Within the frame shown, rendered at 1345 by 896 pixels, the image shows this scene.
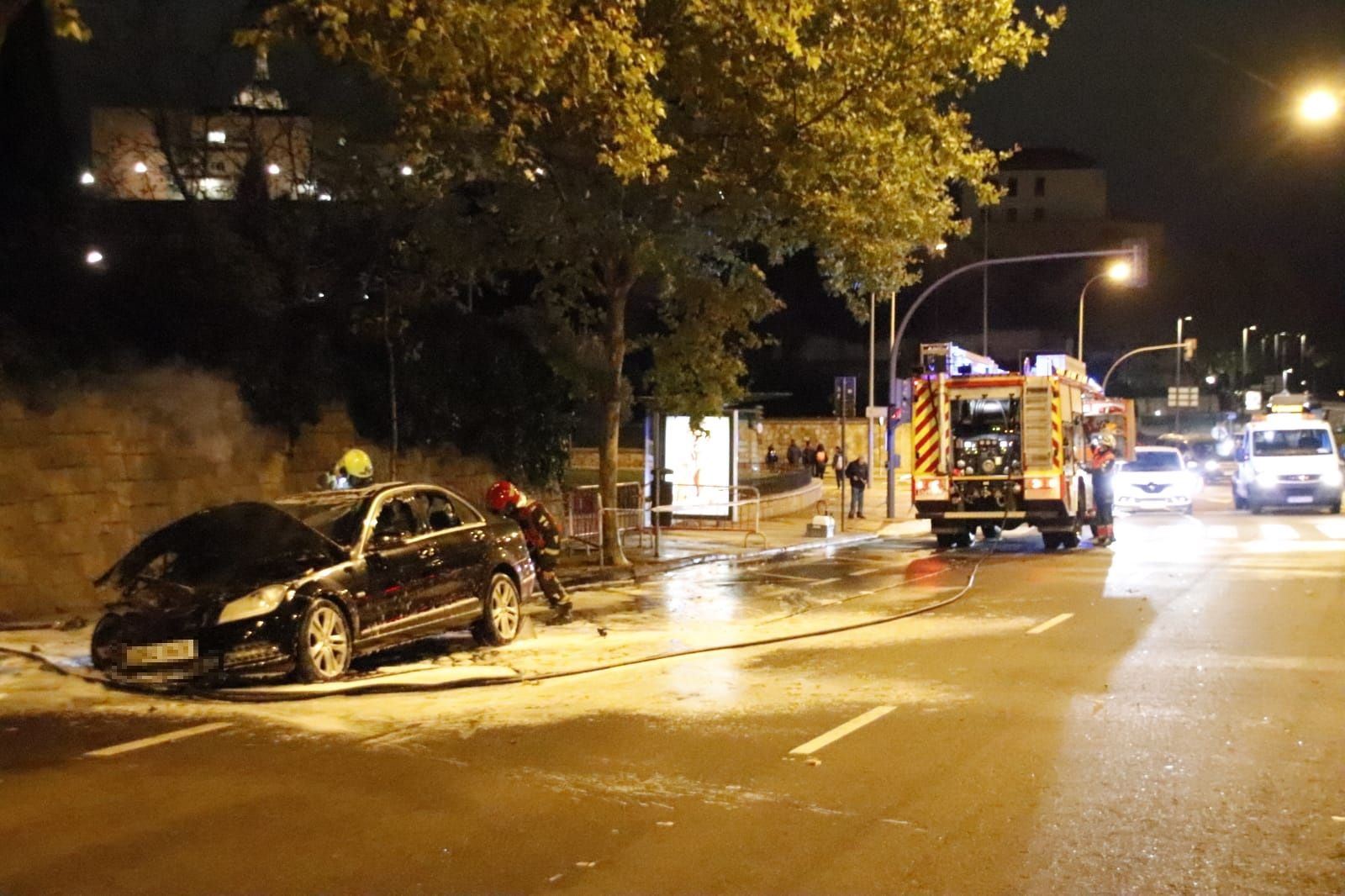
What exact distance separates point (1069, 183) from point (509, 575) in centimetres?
8872

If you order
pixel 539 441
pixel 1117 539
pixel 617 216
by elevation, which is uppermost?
pixel 617 216

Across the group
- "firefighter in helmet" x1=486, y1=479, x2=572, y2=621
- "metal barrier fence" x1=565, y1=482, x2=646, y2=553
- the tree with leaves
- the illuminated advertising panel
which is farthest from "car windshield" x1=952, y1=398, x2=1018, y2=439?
"firefighter in helmet" x1=486, y1=479, x2=572, y2=621

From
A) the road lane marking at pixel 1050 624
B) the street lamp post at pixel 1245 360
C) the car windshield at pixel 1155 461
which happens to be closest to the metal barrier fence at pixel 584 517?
the road lane marking at pixel 1050 624

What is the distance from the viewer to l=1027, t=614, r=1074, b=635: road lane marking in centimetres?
1276

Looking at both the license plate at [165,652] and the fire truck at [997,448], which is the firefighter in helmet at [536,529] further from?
the fire truck at [997,448]

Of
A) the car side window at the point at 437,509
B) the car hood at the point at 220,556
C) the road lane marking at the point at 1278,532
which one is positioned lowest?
the road lane marking at the point at 1278,532

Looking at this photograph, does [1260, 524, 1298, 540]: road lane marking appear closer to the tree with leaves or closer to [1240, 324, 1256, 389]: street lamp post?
the tree with leaves

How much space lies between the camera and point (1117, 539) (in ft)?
81.1

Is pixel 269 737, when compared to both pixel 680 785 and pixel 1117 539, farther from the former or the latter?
pixel 1117 539

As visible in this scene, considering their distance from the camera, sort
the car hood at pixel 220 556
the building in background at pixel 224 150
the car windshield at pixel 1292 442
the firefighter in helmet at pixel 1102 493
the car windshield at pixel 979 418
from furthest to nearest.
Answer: the car windshield at pixel 1292 442
the firefighter in helmet at pixel 1102 493
the car windshield at pixel 979 418
the building in background at pixel 224 150
the car hood at pixel 220 556

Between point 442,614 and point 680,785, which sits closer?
point 680,785

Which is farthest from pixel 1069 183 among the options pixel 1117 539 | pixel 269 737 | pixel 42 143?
pixel 269 737

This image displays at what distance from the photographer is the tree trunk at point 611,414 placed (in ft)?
64.2

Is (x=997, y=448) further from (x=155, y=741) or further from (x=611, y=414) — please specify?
(x=155, y=741)
